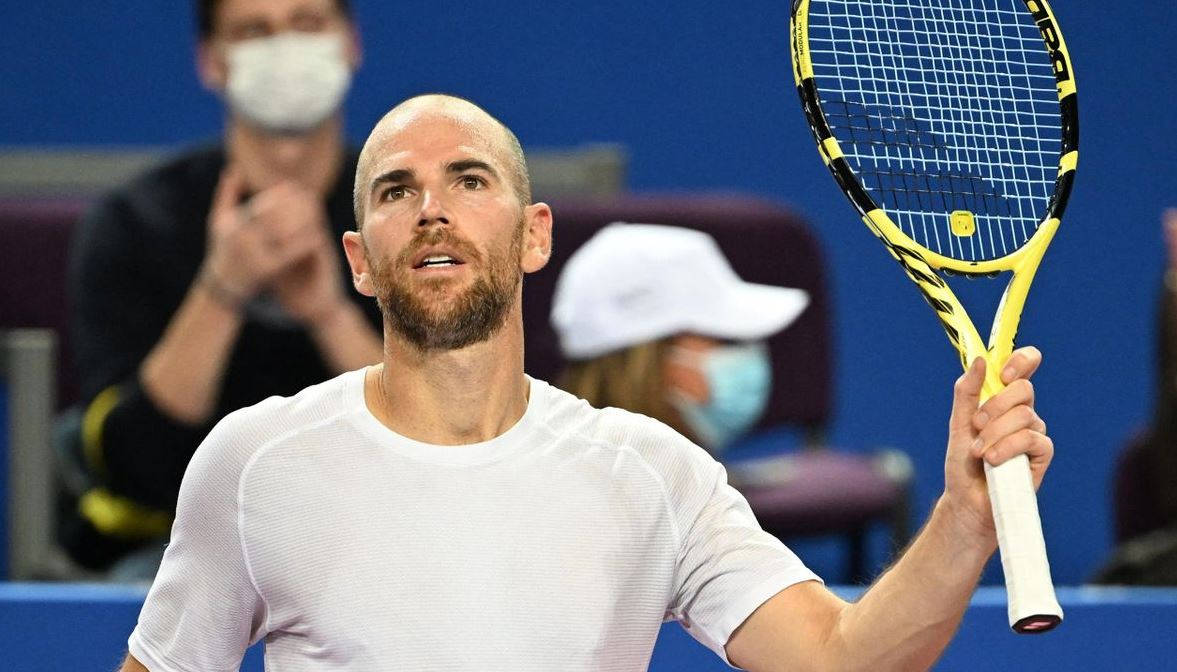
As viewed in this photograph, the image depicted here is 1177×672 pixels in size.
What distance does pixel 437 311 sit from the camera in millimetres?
1912

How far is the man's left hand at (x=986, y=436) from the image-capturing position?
174 centimetres

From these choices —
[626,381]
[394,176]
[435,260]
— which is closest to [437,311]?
[435,260]

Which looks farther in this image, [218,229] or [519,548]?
[218,229]

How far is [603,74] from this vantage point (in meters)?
5.34

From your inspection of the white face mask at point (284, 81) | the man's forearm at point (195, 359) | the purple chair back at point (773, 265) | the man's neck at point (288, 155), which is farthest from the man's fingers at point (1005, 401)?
the purple chair back at point (773, 265)

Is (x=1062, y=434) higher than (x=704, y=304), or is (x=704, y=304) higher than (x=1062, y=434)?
(x=704, y=304)

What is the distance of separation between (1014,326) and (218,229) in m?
2.02

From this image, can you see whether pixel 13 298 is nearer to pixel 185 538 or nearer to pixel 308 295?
pixel 308 295

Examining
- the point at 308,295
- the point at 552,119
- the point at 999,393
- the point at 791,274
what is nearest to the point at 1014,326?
the point at 999,393

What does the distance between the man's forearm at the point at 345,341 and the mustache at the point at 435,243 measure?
159 centimetres

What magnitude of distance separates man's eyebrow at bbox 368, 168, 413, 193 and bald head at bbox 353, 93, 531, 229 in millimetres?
19

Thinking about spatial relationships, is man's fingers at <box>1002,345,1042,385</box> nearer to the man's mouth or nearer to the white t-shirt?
the white t-shirt

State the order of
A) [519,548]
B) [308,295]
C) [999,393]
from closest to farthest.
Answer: [999,393], [519,548], [308,295]

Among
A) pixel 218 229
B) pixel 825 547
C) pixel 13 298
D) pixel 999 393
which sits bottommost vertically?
pixel 825 547
